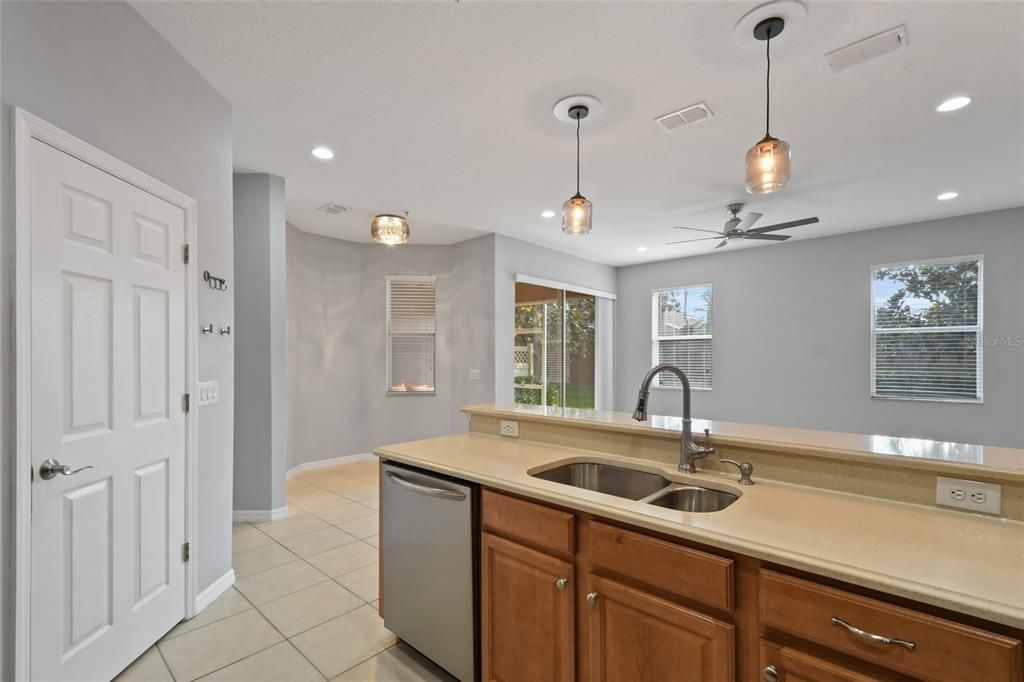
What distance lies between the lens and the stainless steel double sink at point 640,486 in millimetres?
1666

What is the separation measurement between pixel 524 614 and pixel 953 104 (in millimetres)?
3392

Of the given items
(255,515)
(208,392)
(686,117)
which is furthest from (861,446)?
(255,515)

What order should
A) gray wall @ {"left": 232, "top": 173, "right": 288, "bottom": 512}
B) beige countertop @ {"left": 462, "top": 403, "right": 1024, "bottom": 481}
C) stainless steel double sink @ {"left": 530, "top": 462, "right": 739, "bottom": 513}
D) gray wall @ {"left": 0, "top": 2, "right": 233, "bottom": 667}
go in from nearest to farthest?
beige countertop @ {"left": 462, "top": 403, "right": 1024, "bottom": 481}
gray wall @ {"left": 0, "top": 2, "right": 233, "bottom": 667}
stainless steel double sink @ {"left": 530, "top": 462, "right": 739, "bottom": 513}
gray wall @ {"left": 232, "top": 173, "right": 288, "bottom": 512}

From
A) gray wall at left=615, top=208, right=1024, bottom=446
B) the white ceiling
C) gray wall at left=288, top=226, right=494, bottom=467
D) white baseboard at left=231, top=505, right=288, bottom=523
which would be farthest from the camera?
gray wall at left=288, top=226, right=494, bottom=467

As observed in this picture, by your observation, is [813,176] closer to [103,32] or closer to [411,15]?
[411,15]

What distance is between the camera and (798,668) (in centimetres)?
108

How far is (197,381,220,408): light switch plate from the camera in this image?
95.7 inches

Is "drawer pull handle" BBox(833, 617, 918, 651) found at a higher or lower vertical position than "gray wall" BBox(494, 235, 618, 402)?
lower

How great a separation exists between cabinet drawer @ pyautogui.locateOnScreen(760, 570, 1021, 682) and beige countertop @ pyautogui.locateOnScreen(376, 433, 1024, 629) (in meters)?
0.05

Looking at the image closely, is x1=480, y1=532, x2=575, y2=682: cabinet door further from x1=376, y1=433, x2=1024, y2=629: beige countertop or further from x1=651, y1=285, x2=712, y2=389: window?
x1=651, y1=285, x2=712, y2=389: window

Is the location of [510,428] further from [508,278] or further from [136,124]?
[508,278]

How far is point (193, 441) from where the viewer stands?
7.58 feet

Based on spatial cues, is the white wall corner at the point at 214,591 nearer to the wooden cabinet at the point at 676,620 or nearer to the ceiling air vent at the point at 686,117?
the wooden cabinet at the point at 676,620

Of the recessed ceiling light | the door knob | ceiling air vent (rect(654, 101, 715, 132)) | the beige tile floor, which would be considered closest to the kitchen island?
the beige tile floor
